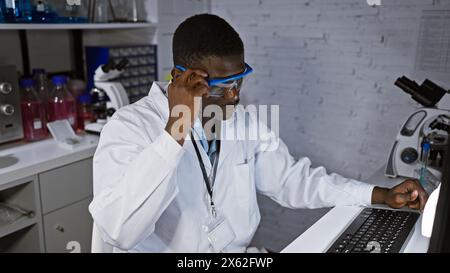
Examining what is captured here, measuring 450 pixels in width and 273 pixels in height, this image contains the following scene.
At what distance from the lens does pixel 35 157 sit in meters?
1.50

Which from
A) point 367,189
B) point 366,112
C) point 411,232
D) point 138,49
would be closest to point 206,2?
point 138,49

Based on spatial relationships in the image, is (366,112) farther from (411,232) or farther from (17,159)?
(17,159)

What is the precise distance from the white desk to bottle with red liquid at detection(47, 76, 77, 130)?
1267mm

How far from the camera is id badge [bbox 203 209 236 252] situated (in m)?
1.04

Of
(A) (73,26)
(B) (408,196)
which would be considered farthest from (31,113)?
(B) (408,196)

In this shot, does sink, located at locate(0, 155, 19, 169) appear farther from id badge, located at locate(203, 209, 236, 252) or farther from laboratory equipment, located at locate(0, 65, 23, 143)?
id badge, located at locate(203, 209, 236, 252)

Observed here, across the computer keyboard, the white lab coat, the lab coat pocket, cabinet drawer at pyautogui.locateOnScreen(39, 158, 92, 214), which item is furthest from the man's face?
cabinet drawer at pyautogui.locateOnScreen(39, 158, 92, 214)

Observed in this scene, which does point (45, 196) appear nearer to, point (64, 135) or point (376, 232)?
point (64, 135)

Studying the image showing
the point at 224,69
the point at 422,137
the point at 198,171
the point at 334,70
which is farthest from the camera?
the point at 334,70

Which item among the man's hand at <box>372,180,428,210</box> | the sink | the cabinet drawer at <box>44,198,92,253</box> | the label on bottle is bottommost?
the cabinet drawer at <box>44,198,92,253</box>

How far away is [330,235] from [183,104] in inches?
18.2

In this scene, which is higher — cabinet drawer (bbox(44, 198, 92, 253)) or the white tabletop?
the white tabletop

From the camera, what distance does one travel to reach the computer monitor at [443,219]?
0.55m

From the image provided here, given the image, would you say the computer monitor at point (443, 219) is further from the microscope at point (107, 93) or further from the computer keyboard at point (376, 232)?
the microscope at point (107, 93)
